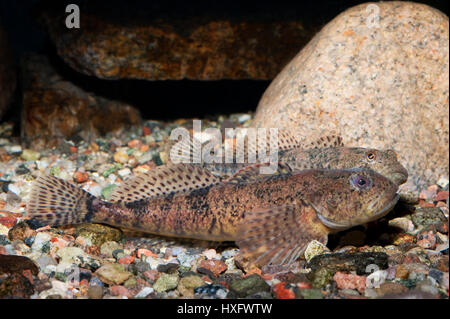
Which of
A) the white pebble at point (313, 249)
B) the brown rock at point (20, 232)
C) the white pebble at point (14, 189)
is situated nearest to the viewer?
the white pebble at point (313, 249)

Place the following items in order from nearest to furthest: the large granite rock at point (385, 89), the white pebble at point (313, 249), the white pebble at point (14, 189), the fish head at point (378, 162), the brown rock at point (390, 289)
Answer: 1. the brown rock at point (390, 289)
2. the white pebble at point (313, 249)
3. the fish head at point (378, 162)
4. the white pebble at point (14, 189)
5. the large granite rock at point (385, 89)

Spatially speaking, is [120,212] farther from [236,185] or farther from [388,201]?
[388,201]

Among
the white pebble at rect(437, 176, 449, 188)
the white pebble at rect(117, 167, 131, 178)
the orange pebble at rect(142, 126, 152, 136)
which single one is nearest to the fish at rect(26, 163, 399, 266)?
the white pebble at rect(117, 167, 131, 178)

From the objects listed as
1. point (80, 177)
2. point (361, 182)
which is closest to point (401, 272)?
point (361, 182)

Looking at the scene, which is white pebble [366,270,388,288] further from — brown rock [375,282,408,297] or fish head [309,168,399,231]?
fish head [309,168,399,231]

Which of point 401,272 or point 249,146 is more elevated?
point 249,146

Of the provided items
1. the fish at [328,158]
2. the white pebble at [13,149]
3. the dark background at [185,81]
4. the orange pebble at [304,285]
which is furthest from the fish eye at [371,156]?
the white pebble at [13,149]

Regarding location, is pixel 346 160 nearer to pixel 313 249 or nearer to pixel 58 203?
pixel 313 249

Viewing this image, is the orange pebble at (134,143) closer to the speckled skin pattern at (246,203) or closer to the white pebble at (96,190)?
the white pebble at (96,190)
